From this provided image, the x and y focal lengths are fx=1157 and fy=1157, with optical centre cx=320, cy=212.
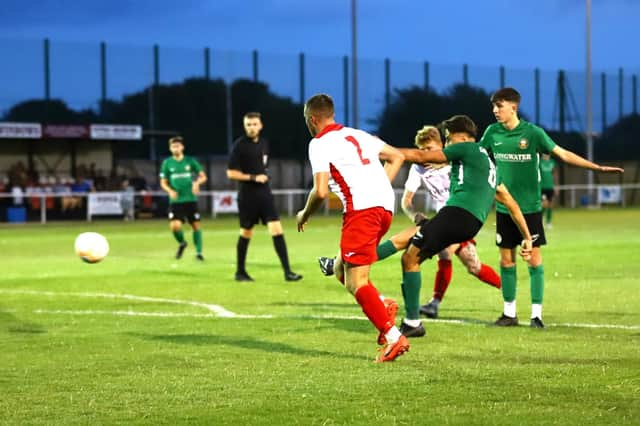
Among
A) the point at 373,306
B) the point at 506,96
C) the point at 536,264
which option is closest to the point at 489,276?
Result: the point at 536,264

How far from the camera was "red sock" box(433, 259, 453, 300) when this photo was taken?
468 inches

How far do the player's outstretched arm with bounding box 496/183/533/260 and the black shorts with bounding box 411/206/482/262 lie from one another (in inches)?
21.7

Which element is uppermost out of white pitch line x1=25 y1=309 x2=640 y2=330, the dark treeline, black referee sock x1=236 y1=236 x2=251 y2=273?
the dark treeline

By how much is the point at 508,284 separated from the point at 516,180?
98 centimetres

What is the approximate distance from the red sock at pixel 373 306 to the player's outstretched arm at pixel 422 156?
102cm

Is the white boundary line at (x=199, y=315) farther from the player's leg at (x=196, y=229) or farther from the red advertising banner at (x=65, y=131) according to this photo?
the red advertising banner at (x=65, y=131)

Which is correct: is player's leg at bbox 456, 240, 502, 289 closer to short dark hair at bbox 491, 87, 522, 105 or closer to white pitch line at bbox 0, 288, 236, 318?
short dark hair at bbox 491, 87, 522, 105

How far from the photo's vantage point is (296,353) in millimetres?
9047

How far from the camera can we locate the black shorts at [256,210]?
1656 centimetres

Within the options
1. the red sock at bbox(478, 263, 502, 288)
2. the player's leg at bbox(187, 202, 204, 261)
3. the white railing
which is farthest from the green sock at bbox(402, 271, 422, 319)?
the white railing

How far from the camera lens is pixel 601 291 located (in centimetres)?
1376

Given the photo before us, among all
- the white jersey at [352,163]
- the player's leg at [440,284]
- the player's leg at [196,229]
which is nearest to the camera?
the white jersey at [352,163]

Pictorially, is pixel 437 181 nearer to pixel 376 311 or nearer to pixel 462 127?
pixel 462 127

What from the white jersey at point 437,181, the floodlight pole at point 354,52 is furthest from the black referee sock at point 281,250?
the floodlight pole at point 354,52
